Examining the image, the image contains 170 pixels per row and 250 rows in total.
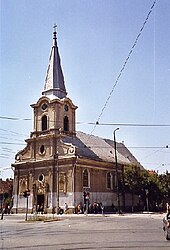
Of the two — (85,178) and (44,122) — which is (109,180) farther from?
(44,122)

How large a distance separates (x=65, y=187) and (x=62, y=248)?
3888cm

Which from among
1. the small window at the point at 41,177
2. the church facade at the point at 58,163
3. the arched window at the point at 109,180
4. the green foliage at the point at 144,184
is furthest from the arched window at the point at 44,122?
the green foliage at the point at 144,184

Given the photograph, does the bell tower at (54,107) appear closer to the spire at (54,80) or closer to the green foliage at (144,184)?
the spire at (54,80)

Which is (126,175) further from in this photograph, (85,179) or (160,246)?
(160,246)

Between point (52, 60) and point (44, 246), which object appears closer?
point (44, 246)

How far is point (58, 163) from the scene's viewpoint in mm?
53031

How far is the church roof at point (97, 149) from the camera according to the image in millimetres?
55750

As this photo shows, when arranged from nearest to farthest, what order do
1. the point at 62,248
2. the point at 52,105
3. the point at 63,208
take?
the point at 62,248
the point at 63,208
the point at 52,105

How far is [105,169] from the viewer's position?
187ft

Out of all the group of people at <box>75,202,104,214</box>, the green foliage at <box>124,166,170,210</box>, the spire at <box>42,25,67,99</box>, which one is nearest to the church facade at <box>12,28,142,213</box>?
the spire at <box>42,25,67,99</box>

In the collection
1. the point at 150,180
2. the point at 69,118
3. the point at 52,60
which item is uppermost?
the point at 52,60

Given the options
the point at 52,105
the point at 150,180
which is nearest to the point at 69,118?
the point at 52,105

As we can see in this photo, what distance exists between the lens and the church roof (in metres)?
55.8

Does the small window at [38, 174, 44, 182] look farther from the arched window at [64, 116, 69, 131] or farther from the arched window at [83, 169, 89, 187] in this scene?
the arched window at [64, 116, 69, 131]
